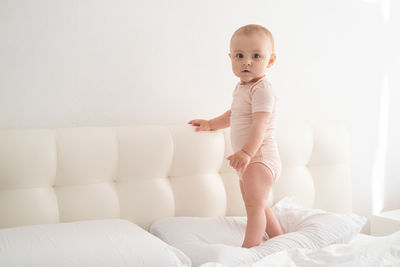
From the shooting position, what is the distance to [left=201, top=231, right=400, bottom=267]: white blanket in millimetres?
1222

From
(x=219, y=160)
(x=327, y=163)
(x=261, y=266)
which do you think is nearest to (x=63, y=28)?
(x=219, y=160)

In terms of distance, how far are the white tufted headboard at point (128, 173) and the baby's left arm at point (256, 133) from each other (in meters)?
0.30

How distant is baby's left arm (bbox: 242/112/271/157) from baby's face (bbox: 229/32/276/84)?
0.16m

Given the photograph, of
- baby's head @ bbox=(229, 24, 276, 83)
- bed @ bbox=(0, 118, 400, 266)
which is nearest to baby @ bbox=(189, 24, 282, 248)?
baby's head @ bbox=(229, 24, 276, 83)

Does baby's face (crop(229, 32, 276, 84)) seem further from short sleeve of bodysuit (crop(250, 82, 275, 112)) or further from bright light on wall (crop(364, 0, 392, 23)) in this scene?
bright light on wall (crop(364, 0, 392, 23))

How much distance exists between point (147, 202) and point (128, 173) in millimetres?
Result: 127

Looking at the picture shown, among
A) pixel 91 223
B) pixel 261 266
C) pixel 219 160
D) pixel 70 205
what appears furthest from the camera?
pixel 219 160

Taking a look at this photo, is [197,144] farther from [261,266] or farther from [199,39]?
[261,266]

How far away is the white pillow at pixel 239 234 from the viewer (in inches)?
54.7

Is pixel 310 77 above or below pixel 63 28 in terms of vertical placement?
below

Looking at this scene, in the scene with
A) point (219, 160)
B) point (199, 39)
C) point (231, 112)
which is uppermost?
point (199, 39)

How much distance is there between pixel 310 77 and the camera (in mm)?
2301

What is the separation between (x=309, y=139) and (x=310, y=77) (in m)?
0.37

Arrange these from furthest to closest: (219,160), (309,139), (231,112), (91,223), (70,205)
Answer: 1. (309,139)
2. (219,160)
3. (231,112)
4. (70,205)
5. (91,223)
